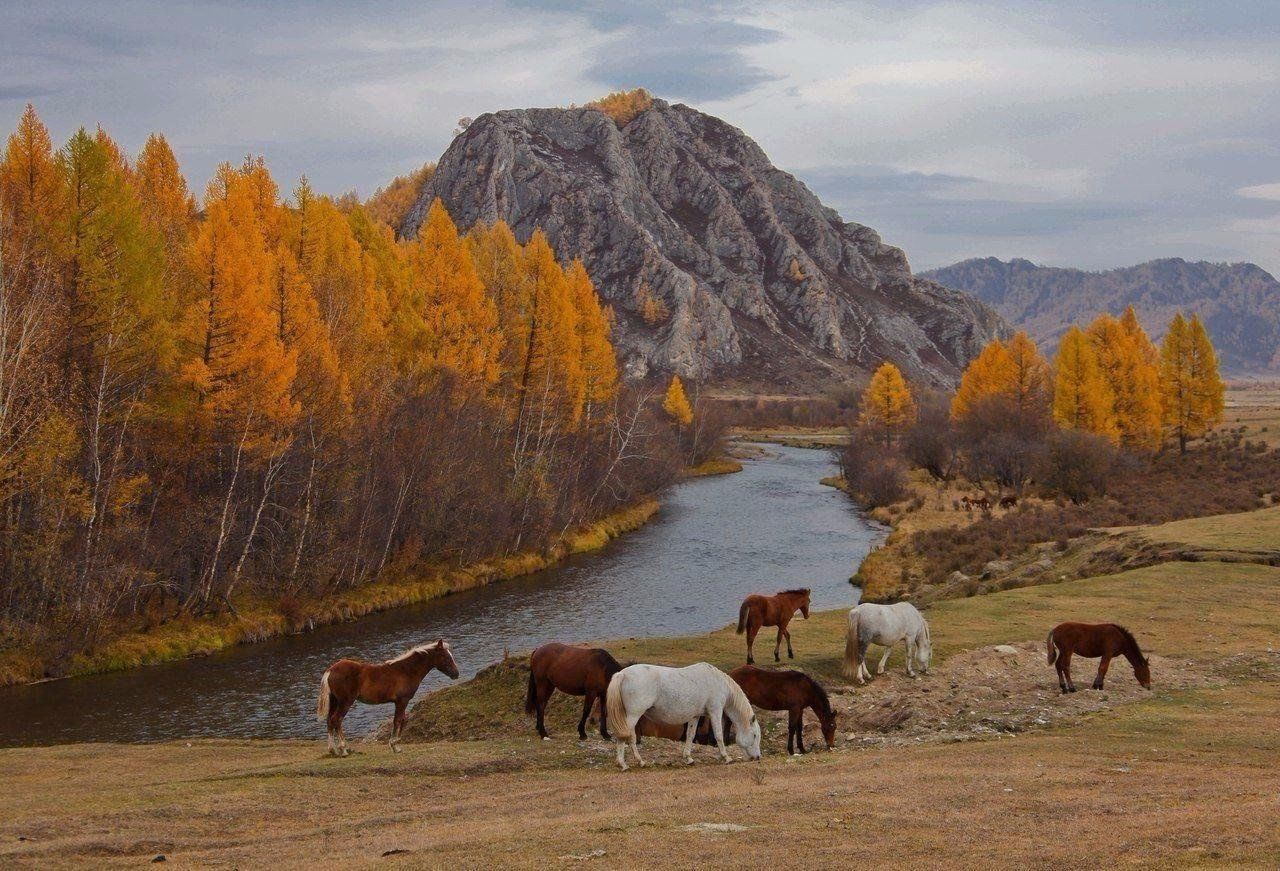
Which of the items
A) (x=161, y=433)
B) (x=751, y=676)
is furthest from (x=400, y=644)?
(x=751, y=676)

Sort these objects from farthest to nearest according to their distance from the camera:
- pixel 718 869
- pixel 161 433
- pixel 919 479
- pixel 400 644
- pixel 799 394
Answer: pixel 799 394 → pixel 919 479 → pixel 161 433 → pixel 400 644 → pixel 718 869

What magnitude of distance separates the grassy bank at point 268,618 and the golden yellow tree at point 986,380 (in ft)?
158

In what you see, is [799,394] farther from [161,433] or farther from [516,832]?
[516,832]

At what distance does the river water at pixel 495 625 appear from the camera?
25.0m

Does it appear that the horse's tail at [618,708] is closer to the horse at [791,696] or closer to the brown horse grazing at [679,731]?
the brown horse grazing at [679,731]

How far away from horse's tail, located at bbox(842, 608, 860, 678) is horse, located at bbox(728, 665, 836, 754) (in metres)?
3.65

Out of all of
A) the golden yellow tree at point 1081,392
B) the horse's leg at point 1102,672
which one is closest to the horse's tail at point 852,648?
the horse's leg at point 1102,672

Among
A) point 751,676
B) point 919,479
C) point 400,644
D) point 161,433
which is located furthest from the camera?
point 919,479

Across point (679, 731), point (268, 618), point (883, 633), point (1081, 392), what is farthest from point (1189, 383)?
point (679, 731)

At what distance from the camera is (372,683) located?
17.1 m

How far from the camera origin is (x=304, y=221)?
43.1 metres

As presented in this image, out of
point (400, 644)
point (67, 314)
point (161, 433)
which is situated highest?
point (67, 314)

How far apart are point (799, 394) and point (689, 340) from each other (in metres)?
24.7

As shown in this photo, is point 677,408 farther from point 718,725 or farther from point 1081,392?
point 718,725
